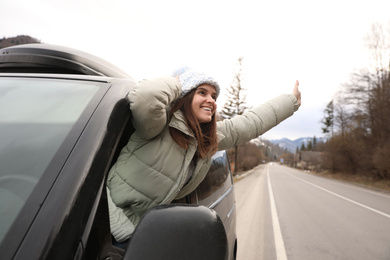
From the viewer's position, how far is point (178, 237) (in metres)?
0.66

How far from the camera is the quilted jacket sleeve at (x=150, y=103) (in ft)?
3.80

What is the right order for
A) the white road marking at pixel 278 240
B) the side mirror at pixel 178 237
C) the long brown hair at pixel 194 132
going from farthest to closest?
the white road marking at pixel 278 240 < the long brown hair at pixel 194 132 < the side mirror at pixel 178 237

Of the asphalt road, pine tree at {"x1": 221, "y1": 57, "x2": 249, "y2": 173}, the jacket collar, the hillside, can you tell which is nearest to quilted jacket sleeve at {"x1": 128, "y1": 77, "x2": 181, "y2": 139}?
the jacket collar

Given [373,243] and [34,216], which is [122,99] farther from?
[373,243]

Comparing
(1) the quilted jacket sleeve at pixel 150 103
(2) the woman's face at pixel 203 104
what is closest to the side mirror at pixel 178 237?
(1) the quilted jacket sleeve at pixel 150 103

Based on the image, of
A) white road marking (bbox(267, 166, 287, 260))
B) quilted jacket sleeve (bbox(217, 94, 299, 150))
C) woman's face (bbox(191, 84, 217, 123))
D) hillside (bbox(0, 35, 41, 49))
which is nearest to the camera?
woman's face (bbox(191, 84, 217, 123))

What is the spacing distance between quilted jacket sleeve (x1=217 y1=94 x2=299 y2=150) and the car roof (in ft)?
3.54

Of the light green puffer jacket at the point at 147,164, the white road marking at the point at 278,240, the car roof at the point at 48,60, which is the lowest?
the white road marking at the point at 278,240

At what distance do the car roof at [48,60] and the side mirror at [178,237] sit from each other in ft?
3.82

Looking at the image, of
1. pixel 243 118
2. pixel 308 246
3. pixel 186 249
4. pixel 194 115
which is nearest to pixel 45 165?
pixel 186 249

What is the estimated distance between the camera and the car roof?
4.85 feet

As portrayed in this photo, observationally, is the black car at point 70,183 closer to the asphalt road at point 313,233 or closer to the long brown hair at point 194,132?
the long brown hair at point 194,132

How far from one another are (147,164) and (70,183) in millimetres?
481

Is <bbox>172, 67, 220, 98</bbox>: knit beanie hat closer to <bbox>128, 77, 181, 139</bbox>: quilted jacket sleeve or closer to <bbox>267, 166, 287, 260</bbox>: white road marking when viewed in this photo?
<bbox>128, 77, 181, 139</bbox>: quilted jacket sleeve
